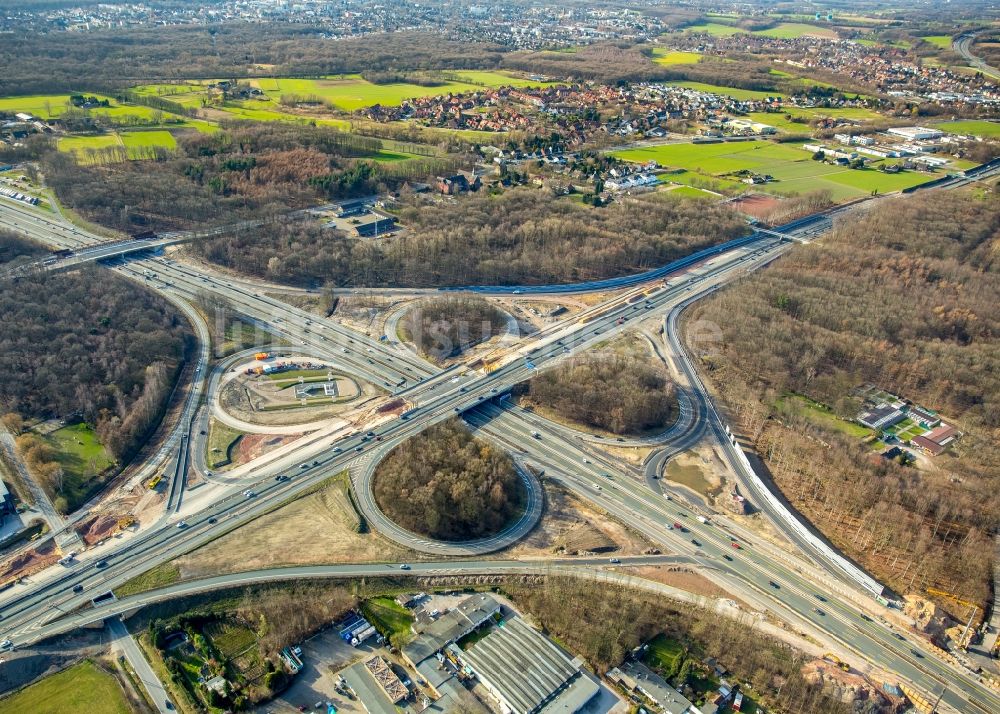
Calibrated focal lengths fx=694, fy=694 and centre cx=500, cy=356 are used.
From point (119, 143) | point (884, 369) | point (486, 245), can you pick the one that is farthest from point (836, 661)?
point (119, 143)

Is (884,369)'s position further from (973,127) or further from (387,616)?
(973,127)

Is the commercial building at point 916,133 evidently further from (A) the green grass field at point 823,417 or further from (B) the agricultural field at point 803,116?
(A) the green grass field at point 823,417

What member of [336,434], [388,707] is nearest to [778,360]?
[336,434]

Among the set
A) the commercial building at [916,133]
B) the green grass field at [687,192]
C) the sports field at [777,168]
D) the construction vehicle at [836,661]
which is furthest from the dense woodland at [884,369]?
the commercial building at [916,133]

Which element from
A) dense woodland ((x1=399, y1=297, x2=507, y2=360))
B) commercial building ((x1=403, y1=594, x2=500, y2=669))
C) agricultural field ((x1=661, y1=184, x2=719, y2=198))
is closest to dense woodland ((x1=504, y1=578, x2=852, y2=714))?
commercial building ((x1=403, y1=594, x2=500, y2=669))

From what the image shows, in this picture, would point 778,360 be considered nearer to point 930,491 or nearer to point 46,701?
point 930,491

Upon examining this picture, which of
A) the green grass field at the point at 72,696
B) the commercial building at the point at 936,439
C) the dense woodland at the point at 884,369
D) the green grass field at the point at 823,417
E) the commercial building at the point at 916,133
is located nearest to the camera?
the green grass field at the point at 72,696

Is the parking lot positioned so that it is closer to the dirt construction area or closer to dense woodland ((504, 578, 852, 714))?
dense woodland ((504, 578, 852, 714))
